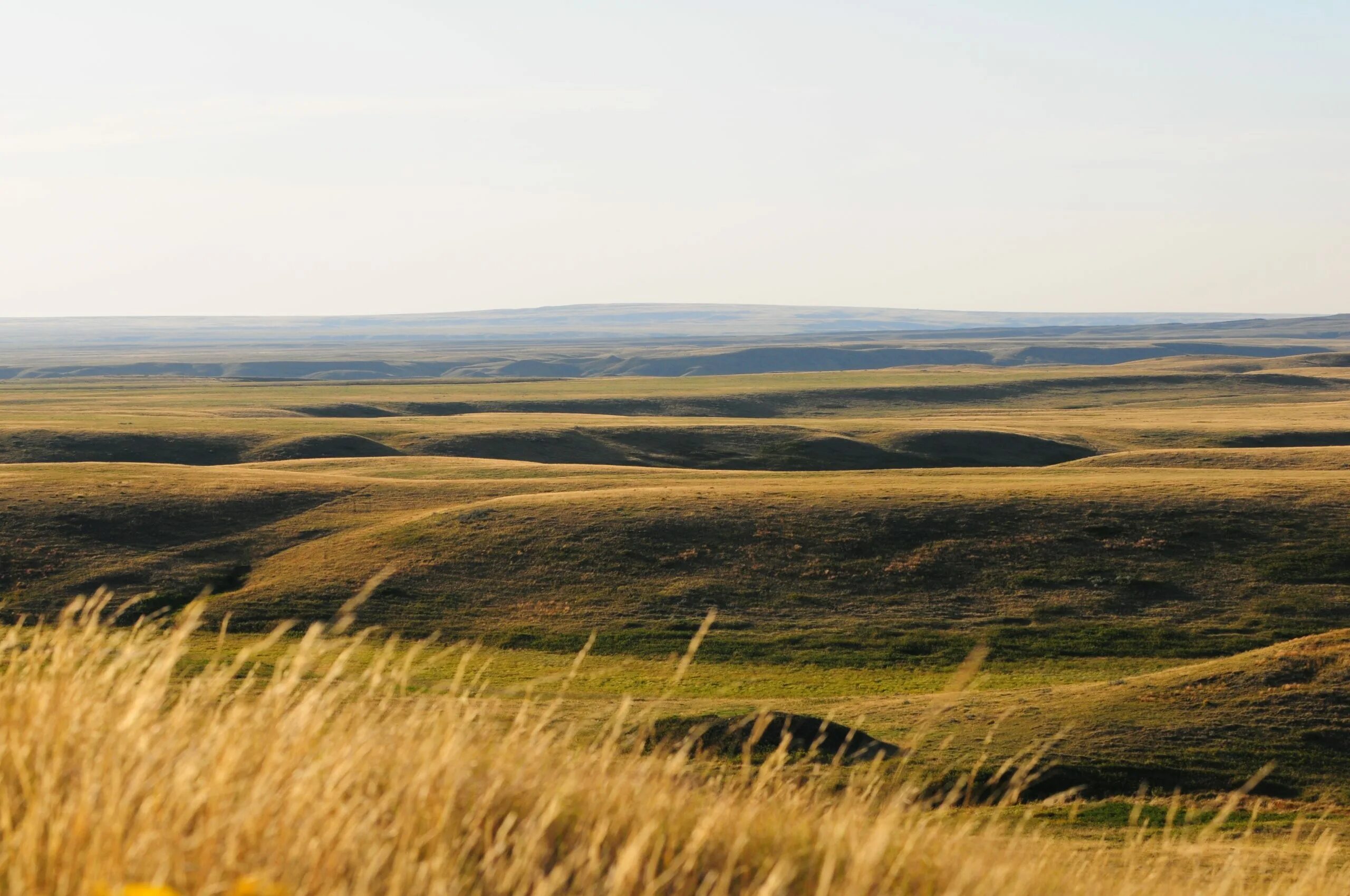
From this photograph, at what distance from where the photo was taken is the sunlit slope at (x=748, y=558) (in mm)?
48688

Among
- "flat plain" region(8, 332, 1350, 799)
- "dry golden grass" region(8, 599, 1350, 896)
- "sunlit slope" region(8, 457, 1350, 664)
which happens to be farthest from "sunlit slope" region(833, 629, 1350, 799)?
"dry golden grass" region(8, 599, 1350, 896)

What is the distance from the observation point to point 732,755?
2758 cm

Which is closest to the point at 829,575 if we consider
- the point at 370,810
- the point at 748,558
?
the point at 748,558

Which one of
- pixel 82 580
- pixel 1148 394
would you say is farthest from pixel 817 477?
pixel 1148 394

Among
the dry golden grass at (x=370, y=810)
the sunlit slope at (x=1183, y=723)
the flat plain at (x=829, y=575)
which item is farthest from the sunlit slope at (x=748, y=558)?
the dry golden grass at (x=370, y=810)

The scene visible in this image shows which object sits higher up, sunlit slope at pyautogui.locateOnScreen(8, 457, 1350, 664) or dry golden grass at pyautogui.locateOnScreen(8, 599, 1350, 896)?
dry golden grass at pyautogui.locateOnScreen(8, 599, 1350, 896)

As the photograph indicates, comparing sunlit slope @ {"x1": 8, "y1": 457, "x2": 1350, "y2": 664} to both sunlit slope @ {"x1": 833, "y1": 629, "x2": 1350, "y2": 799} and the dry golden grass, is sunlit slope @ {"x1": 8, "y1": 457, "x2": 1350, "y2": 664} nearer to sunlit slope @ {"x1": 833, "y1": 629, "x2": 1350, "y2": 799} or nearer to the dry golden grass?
sunlit slope @ {"x1": 833, "y1": 629, "x2": 1350, "y2": 799}

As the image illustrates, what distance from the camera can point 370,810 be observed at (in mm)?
6516

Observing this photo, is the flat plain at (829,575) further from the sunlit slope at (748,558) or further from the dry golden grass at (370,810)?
the dry golden grass at (370,810)

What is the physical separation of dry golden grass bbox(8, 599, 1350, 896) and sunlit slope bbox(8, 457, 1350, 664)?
3831cm

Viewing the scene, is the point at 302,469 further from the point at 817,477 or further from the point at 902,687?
the point at 902,687

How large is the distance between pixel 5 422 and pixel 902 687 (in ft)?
273

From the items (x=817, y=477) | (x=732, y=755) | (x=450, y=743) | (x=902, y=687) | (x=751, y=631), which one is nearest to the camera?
(x=450, y=743)

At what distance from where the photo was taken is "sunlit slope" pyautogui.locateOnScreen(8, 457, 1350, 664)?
48.7 metres
